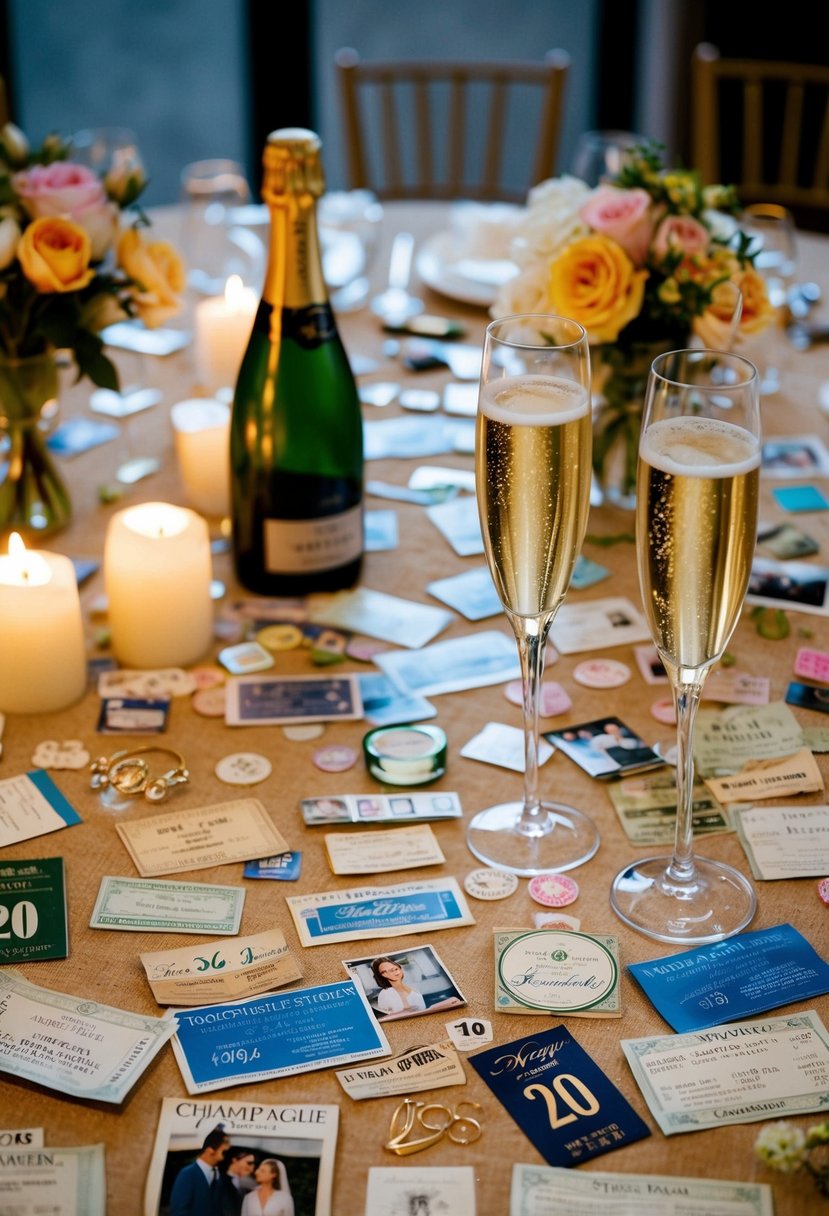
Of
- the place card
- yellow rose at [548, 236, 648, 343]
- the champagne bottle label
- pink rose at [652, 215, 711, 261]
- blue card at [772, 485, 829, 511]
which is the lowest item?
the place card

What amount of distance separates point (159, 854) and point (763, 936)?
0.47 metres

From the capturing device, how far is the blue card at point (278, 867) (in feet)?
3.45

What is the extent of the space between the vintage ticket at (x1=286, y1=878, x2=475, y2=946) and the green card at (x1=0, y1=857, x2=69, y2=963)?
0.57ft

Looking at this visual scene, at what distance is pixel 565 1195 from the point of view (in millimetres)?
791

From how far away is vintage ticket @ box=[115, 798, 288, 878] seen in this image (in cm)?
107

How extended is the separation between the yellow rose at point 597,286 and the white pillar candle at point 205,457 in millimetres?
416

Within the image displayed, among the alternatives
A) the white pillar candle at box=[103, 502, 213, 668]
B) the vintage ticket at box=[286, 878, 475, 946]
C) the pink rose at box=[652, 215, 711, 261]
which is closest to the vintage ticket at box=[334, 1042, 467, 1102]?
the vintage ticket at box=[286, 878, 475, 946]

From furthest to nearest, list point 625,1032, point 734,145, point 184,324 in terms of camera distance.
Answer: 1. point 734,145
2. point 184,324
3. point 625,1032

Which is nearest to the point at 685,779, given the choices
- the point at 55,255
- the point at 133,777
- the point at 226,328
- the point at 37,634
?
the point at 133,777

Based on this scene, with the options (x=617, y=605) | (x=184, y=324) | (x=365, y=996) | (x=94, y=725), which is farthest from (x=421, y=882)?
(x=184, y=324)

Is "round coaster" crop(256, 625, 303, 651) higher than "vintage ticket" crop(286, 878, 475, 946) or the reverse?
higher

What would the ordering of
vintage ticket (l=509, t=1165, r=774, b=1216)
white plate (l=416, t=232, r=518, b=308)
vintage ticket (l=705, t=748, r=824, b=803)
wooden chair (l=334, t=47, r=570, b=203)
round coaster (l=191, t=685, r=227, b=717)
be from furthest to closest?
wooden chair (l=334, t=47, r=570, b=203) < white plate (l=416, t=232, r=518, b=308) < round coaster (l=191, t=685, r=227, b=717) < vintage ticket (l=705, t=748, r=824, b=803) < vintage ticket (l=509, t=1165, r=774, b=1216)

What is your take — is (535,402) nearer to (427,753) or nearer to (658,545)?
(658,545)

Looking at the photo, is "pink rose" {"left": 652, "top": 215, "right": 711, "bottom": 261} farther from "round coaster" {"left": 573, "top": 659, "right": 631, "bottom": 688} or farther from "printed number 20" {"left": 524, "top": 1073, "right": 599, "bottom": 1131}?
"printed number 20" {"left": 524, "top": 1073, "right": 599, "bottom": 1131}
